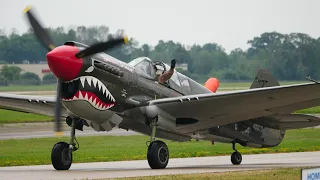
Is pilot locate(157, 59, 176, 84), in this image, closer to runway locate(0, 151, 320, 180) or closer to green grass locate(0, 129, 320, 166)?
runway locate(0, 151, 320, 180)

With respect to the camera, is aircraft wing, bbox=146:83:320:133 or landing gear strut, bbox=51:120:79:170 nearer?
aircraft wing, bbox=146:83:320:133

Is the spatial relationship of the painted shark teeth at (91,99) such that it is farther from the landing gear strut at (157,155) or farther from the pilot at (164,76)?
the pilot at (164,76)

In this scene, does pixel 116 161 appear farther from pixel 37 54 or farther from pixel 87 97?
pixel 37 54

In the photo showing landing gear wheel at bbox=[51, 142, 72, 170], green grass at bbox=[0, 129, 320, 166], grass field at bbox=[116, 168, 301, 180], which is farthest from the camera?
green grass at bbox=[0, 129, 320, 166]

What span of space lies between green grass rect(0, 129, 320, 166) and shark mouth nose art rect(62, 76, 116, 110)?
16.1 ft

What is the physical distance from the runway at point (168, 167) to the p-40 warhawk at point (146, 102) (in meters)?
0.72

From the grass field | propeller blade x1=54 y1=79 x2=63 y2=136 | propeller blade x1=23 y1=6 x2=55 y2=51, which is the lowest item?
the grass field

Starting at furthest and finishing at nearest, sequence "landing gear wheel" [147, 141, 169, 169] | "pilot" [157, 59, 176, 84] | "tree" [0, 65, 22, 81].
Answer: "tree" [0, 65, 22, 81], "pilot" [157, 59, 176, 84], "landing gear wheel" [147, 141, 169, 169]

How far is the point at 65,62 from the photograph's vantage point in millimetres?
18406

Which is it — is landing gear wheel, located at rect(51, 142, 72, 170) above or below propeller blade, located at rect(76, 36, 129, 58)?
below

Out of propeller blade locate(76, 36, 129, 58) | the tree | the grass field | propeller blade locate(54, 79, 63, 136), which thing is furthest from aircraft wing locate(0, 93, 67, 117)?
the tree

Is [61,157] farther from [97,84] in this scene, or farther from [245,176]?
[245,176]

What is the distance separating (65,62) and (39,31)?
1670mm

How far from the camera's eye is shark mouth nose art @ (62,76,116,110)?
18969mm
